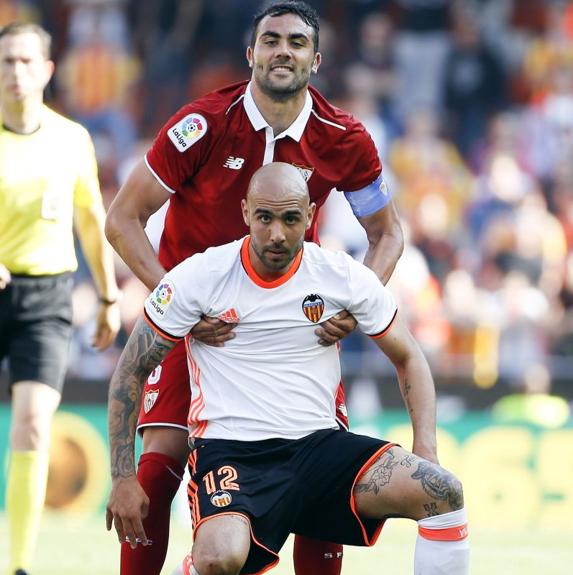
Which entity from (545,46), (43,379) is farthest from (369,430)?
(545,46)

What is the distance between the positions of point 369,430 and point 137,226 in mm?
5084

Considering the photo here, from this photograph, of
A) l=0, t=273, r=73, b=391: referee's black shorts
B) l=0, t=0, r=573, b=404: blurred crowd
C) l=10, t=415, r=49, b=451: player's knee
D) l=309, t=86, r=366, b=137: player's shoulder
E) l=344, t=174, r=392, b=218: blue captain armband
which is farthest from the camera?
l=0, t=0, r=573, b=404: blurred crowd

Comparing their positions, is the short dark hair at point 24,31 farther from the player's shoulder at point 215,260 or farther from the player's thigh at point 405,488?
the player's thigh at point 405,488

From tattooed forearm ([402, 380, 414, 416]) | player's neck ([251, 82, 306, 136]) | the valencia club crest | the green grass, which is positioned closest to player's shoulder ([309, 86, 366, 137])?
player's neck ([251, 82, 306, 136])

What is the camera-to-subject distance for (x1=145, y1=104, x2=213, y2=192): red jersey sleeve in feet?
18.0

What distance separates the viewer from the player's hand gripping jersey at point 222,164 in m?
5.55

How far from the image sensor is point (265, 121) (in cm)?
559

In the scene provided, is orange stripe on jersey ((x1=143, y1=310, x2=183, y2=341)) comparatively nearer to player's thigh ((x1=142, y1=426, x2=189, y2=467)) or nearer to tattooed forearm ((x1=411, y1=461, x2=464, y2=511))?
player's thigh ((x1=142, y1=426, x2=189, y2=467))

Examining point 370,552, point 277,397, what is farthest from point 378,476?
point 370,552

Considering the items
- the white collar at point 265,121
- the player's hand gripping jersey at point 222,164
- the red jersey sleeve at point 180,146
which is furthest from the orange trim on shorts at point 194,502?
the white collar at point 265,121

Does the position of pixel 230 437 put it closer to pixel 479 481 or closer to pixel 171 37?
pixel 479 481

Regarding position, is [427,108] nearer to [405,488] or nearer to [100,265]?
[100,265]

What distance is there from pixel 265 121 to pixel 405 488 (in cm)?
162

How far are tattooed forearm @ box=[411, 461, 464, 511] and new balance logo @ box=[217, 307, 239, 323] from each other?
888mm
